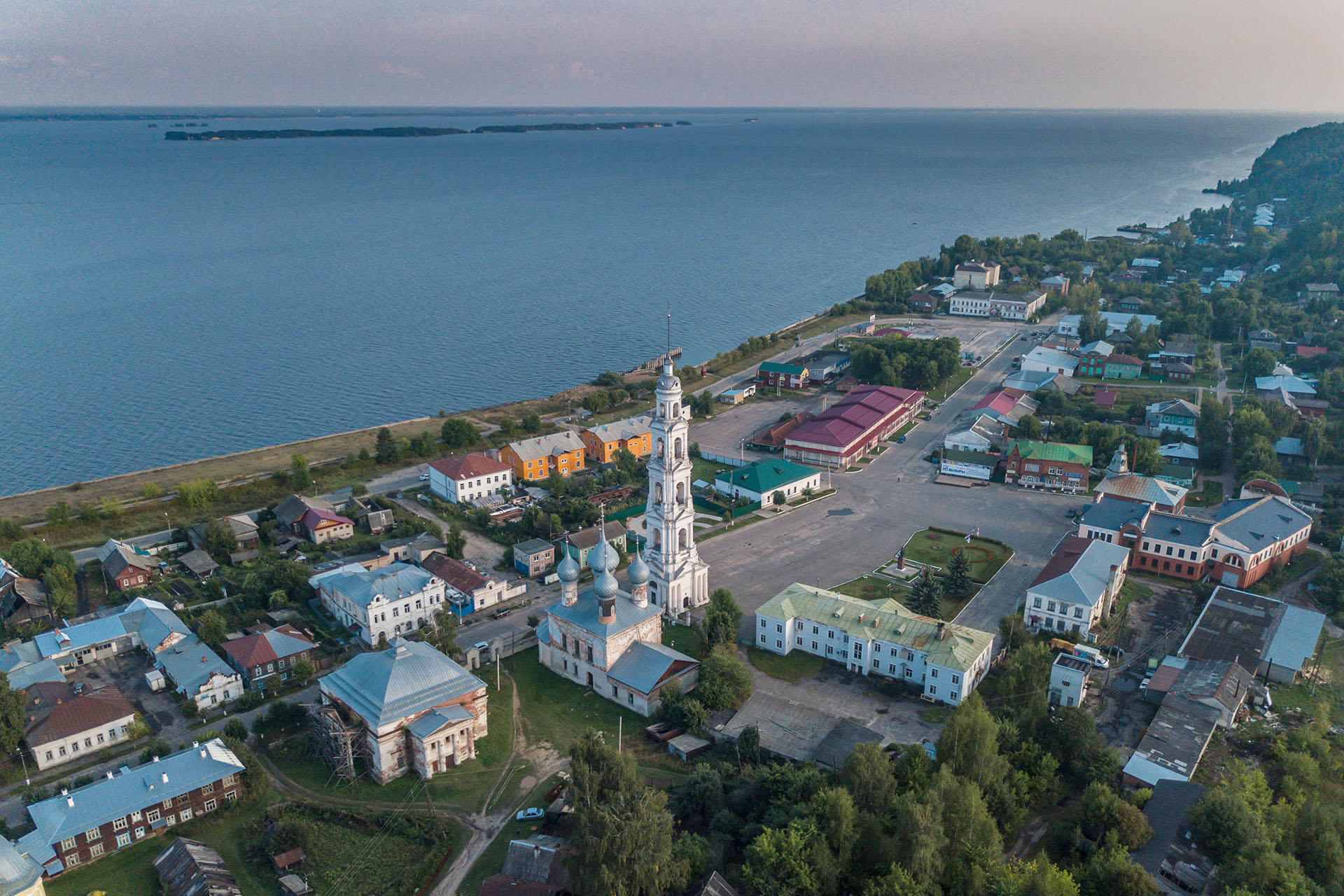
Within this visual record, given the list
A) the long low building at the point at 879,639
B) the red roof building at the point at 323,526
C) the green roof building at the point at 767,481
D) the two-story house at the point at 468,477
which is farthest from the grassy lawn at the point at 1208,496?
the red roof building at the point at 323,526

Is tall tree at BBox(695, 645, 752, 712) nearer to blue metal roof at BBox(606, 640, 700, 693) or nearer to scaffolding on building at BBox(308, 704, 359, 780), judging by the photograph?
blue metal roof at BBox(606, 640, 700, 693)

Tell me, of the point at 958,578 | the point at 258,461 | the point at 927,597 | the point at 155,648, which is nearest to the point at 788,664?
the point at 927,597

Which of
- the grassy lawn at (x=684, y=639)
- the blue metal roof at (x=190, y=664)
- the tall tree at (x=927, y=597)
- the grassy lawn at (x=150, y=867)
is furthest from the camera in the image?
the tall tree at (x=927, y=597)

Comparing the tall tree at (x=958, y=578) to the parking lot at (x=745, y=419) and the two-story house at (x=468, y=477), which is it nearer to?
the parking lot at (x=745, y=419)

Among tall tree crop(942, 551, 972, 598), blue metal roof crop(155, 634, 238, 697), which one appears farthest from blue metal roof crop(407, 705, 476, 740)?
tall tree crop(942, 551, 972, 598)

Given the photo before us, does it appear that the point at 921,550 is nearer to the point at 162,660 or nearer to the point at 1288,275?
the point at 162,660

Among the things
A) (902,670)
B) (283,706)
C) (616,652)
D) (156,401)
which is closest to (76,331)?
(156,401)

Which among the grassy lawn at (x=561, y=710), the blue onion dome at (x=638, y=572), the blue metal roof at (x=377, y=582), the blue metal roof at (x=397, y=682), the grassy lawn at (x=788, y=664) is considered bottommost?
the grassy lawn at (x=788, y=664)
